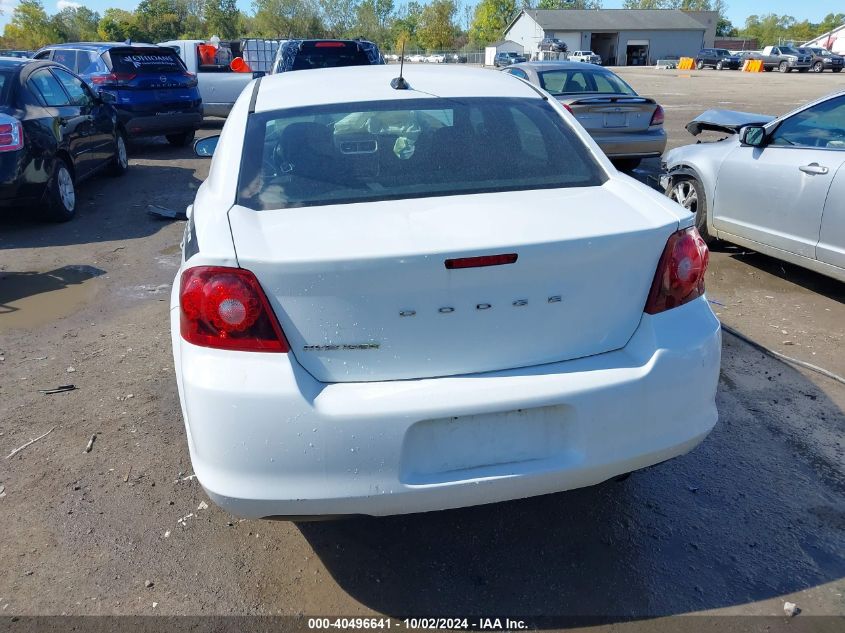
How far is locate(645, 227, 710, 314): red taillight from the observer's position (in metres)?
2.38

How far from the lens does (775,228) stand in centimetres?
532

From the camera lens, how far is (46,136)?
23.8 feet

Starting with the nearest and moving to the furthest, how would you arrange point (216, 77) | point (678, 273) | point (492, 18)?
point (678, 273)
point (216, 77)
point (492, 18)

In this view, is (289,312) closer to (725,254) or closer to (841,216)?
(841,216)

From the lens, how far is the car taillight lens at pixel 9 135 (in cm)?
670

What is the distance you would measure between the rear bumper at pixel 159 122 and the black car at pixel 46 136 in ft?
7.35

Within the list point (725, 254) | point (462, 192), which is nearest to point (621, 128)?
point (725, 254)

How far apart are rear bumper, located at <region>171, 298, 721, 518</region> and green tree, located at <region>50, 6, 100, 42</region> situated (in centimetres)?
9544

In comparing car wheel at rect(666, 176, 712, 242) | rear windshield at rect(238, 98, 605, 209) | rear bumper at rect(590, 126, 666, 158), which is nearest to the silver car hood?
car wheel at rect(666, 176, 712, 242)

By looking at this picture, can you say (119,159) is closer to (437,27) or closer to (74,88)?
(74,88)

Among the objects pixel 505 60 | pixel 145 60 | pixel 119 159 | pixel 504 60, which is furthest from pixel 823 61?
pixel 119 159

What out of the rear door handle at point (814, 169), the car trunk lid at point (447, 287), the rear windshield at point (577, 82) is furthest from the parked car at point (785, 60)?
the car trunk lid at point (447, 287)

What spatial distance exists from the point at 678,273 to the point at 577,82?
8418mm

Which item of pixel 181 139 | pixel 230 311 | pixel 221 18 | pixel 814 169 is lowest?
pixel 181 139
